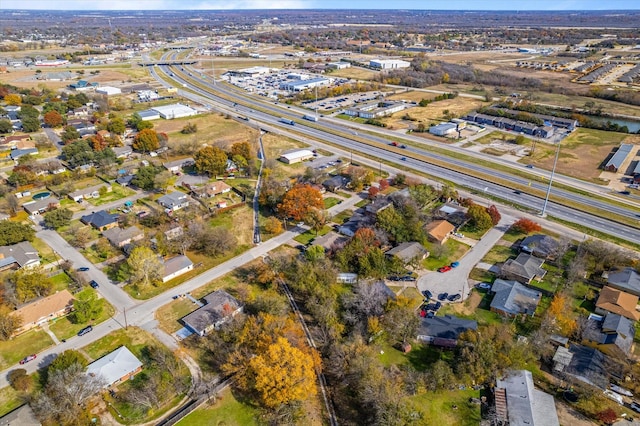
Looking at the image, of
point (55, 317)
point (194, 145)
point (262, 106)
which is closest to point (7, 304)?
point (55, 317)

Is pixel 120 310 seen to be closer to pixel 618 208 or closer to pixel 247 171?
pixel 247 171

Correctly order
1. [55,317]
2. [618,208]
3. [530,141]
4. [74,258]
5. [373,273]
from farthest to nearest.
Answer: [530,141]
[618,208]
[74,258]
[373,273]
[55,317]

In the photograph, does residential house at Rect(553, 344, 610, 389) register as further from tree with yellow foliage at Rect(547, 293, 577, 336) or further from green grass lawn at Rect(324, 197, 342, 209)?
green grass lawn at Rect(324, 197, 342, 209)

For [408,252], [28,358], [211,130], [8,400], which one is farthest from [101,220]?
[211,130]

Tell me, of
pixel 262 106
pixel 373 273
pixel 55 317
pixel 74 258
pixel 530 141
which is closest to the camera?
pixel 55 317

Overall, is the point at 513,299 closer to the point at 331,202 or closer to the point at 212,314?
the point at 212,314

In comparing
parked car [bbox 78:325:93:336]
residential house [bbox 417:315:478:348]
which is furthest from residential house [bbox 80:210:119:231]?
residential house [bbox 417:315:478:348]
